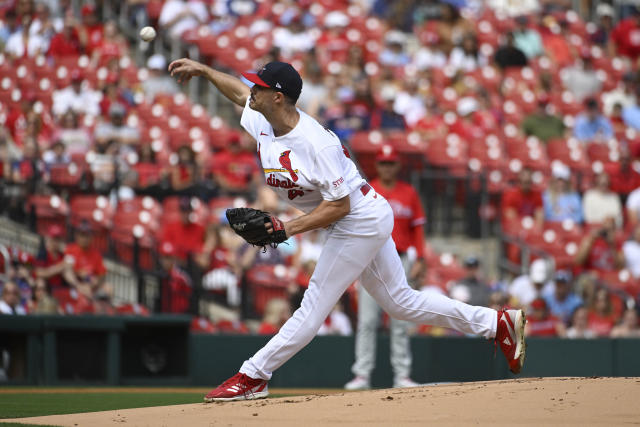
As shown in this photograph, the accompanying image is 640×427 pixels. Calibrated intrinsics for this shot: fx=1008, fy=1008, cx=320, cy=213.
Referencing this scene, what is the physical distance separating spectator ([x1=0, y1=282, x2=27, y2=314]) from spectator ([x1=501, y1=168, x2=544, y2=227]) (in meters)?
6.00

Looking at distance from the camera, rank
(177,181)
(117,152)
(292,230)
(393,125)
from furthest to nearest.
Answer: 1. (393,125)
2. (117,152)
3. (177,181)
4. (292,230)

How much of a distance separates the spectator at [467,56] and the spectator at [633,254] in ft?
17.4

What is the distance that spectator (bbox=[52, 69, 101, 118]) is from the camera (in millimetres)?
13172

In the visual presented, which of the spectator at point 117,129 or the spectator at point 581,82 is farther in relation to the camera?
the spectator at point 581,82

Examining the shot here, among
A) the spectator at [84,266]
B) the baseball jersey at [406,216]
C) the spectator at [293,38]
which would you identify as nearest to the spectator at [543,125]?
the spectator at [293,38]

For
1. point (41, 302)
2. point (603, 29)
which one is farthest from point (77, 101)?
point (603, 29)

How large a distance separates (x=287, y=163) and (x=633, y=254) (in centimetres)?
771

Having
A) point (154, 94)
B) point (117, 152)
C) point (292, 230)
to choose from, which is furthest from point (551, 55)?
point (292, 230)

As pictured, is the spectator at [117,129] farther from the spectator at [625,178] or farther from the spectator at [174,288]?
the spectator at [625,178]

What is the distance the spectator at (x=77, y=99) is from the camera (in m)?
13.2

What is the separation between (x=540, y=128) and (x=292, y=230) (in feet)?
34.5

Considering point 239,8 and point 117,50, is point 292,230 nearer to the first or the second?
point 117,50

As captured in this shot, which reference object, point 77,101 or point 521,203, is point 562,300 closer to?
point 521,203

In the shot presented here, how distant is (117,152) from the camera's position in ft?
39.2
